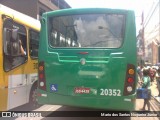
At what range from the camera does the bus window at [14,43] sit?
818 cm

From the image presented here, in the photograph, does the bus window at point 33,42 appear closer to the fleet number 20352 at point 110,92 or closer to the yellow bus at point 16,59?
the yellow bus at point 16,59

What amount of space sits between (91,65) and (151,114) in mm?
3276

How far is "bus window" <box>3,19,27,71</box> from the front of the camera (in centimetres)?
818

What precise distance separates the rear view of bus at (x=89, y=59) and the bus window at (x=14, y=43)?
802 millimetres

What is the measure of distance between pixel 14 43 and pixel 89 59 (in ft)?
7.09

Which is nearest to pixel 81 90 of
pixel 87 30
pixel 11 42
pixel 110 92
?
pixel 110 92

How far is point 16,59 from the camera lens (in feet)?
28.9

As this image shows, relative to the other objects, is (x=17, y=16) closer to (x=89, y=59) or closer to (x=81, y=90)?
(x=89, y=59)

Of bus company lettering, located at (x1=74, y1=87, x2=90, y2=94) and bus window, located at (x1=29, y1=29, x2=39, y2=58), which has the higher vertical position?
bus window, located at (x1=29, y1=29, x2=39, y2=58)

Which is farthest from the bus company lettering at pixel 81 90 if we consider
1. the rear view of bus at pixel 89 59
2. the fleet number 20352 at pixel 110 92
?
the fleet number 20352 at pixel 110 92

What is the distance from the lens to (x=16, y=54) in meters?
8.80

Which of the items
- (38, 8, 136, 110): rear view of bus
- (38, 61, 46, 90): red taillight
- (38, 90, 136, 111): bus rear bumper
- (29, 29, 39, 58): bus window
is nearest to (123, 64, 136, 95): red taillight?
(38, 8, 136, 110): rear view of bus

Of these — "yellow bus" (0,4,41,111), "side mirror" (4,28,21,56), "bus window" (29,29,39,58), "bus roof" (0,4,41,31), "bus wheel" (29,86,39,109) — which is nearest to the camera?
"yellow bus" (0,4,41,111)

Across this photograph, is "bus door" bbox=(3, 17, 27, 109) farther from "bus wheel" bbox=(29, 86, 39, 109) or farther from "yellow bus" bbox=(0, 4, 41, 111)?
"bus wheel" bbox=(29, 86, 39, 109)
